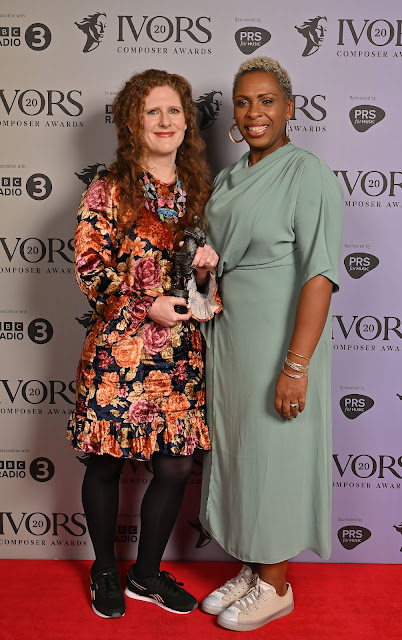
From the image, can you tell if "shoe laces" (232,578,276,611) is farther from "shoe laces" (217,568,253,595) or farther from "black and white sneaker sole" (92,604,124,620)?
"black and white sneaker sole" (92,604,124,620)

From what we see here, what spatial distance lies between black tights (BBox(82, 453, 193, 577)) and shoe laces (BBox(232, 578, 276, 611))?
1.02 feet

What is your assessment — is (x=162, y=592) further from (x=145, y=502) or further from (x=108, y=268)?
(x=108, y=268)

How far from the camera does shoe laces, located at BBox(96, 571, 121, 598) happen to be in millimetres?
2166

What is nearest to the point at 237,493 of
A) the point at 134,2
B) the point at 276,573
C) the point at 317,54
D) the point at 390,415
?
the point at 276,573

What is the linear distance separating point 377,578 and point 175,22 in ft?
7.26

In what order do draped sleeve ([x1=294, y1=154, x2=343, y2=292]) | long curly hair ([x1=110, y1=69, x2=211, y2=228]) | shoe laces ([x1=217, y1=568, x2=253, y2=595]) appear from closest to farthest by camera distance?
draped sleeve ([x1=294, y1=154, x2=343, y2=292]) → long curly hair ([x1=110, y1=69, x2=211, y2=228]) → shoe laces ([x1=217, y1=568, x2=253, y2=595])

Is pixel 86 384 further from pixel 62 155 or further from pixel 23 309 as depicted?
pixel 62 155

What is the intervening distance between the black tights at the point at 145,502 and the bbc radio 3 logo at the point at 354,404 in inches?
28.1

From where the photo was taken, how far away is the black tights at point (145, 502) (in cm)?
214

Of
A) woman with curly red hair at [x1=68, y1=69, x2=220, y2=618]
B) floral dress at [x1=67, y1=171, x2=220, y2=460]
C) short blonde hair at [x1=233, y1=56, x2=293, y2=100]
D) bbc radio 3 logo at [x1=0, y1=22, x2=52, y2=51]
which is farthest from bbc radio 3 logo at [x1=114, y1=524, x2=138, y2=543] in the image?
bbc radio 3 logo at [x1=0, y1=22, x2=52, y2=51]

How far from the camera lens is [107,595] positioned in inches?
84.7

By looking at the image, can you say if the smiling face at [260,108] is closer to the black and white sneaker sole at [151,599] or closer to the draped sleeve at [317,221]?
the draped sleeve at [317,221]

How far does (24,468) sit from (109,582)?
0.64 metres

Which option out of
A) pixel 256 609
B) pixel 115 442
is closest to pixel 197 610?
pixel 256 609
